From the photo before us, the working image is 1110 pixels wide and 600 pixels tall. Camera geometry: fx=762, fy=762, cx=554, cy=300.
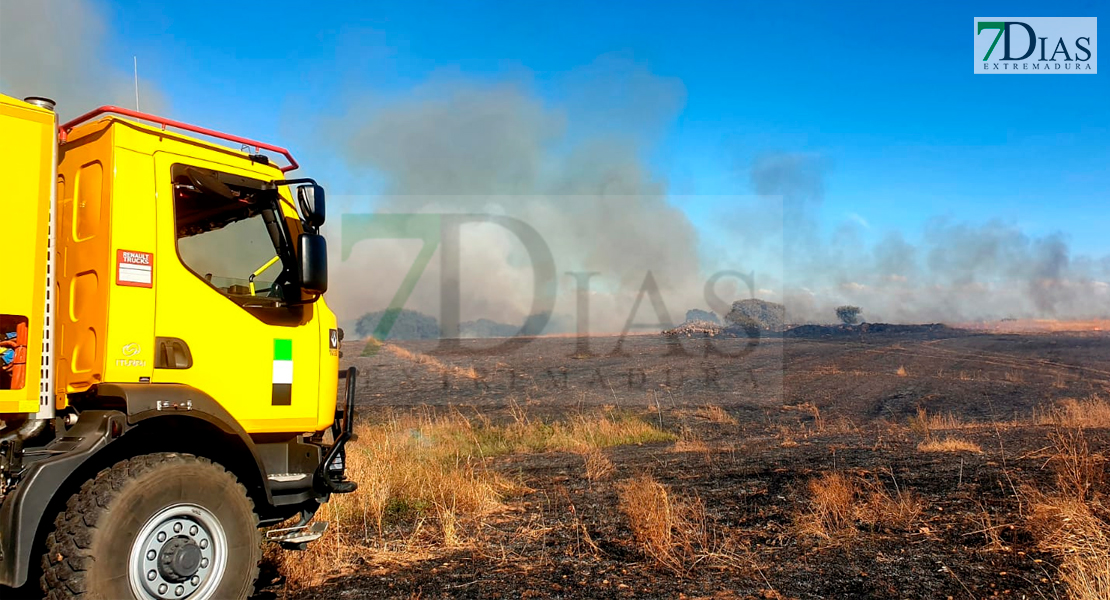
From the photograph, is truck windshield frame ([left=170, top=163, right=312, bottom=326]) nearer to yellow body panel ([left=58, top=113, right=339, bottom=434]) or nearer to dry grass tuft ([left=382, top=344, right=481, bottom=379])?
yellow body panel ([left=58, top=113, right=339, bottom=434])

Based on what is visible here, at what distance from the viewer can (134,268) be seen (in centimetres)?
456

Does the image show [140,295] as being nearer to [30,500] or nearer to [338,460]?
[30,500]

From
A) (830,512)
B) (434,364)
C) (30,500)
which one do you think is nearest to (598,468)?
(830,512)

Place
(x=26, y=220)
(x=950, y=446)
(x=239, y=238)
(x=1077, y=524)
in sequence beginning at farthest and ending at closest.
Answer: (x=950, y=446)
(x=1077, y=524)
(x=239, y=238)
(x=26, y=220)

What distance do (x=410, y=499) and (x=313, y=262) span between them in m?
3.86

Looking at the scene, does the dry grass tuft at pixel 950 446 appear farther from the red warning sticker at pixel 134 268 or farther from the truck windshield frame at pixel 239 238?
the red warning sticker at pixel 134 268

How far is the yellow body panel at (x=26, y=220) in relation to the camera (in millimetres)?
4238

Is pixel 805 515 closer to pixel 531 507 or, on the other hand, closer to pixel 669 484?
pixel 669 484

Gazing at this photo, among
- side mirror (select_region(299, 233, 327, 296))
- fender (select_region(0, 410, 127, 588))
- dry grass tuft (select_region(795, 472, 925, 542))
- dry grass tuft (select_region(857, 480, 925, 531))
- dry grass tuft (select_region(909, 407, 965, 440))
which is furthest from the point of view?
dry grass tuft (select_region(909, 407, 965, 440))

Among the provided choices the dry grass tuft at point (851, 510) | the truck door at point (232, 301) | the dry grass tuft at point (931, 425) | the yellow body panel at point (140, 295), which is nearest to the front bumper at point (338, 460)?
the truck door at point (232, 301)

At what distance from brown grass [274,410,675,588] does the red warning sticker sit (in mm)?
2635

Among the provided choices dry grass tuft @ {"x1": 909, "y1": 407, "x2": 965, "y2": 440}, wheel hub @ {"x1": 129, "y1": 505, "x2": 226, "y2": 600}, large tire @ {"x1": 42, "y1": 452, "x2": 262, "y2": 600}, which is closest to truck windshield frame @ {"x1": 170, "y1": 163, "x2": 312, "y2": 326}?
large tire @ {"x1": 42, "y1": 452, "x2": 262, "y2": 600}

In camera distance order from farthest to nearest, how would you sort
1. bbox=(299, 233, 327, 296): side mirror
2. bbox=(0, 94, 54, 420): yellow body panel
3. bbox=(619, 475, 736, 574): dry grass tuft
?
bbox=(619, 475, 736, 574): dry grass tuft, bbox=(299, 233, 327, 296): side mirror, bbox=(0, 94, 54, 420): yellow body panel

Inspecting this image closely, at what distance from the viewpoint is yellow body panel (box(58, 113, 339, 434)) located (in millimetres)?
4508
